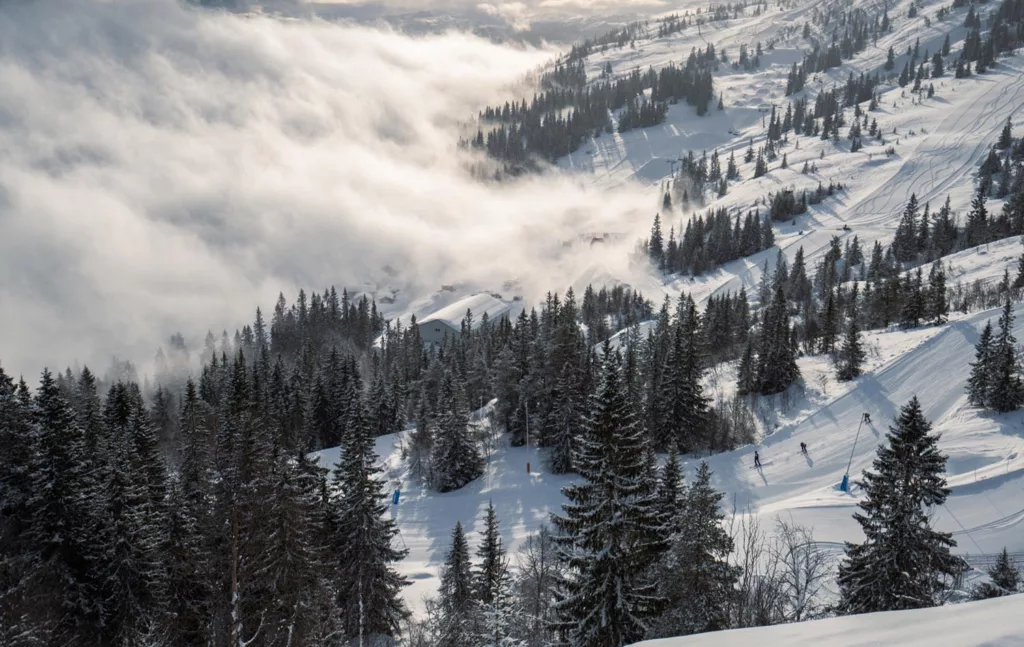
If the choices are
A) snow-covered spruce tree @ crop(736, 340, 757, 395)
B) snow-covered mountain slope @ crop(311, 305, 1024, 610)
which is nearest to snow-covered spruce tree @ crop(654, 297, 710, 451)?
snow-covered mountain slope @ crop(311, 305, 1024, 610)

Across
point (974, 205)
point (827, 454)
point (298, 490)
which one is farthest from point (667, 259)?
point (298, 490)

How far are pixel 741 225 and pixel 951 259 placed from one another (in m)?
60.6

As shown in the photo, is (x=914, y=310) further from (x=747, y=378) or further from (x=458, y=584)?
(x=458, y=584)

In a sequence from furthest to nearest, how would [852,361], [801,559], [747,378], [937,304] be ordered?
[937,304]
[747,378]
[852,361]
[801,559]

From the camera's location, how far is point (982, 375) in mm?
46625

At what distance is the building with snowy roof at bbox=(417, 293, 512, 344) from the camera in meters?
145

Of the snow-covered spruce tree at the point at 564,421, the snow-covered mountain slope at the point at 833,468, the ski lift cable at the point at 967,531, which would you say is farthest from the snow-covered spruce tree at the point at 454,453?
the ski lift cable at the point at 967,531

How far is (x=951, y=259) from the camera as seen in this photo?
3880 inches

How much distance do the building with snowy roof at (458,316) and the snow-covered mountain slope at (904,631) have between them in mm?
129801

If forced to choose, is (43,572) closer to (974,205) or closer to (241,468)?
(241,468)

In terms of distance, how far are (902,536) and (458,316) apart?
13362 centimetres

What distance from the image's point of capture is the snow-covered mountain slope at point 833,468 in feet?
116

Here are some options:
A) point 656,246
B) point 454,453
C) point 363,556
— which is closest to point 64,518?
point 363,556

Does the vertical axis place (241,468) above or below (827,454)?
above
